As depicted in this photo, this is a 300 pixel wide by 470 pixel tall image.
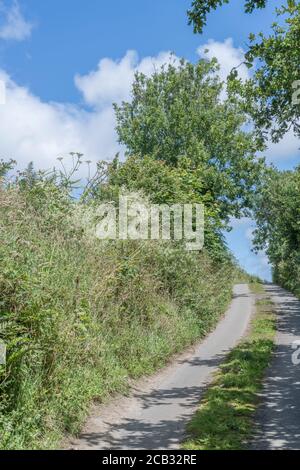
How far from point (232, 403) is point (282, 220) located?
2757cm

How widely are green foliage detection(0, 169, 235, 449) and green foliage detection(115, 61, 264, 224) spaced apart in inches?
715

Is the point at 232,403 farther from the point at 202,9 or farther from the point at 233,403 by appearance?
the point at 202,9

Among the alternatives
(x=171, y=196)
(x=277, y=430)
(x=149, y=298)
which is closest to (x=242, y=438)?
(x=277, y=430)

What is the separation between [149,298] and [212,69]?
27325mm

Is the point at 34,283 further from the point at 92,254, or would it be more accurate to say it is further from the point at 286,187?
the point at 286,187

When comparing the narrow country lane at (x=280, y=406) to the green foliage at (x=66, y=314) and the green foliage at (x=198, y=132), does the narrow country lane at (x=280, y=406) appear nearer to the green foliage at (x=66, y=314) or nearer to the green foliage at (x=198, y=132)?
the green foliage at (x=66, y=314)

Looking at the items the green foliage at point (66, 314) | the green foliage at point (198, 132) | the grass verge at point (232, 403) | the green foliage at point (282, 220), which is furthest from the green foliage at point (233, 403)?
the green foliage at point (198, 132)

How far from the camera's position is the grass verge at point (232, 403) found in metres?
7.80

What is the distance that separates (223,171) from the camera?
35000 mm

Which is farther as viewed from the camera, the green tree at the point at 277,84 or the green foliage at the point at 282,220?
the green foliage at the point at 282,220

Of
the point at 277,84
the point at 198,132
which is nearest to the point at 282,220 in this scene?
the point at 198,132

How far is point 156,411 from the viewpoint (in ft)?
32.5

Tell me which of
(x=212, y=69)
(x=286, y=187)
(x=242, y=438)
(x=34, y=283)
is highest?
(x=212, y=69)

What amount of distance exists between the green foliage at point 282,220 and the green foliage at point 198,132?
300 centimetres
